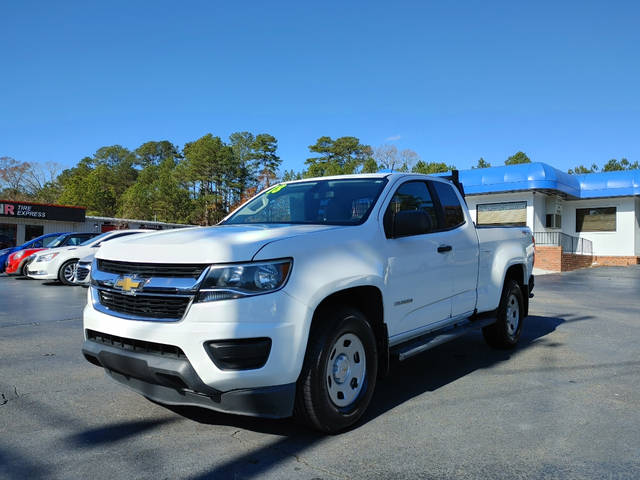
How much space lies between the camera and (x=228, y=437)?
11.7 feet

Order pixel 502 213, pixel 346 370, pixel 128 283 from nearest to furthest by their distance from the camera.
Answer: pixel 128 283
pixel 346 370
pixel 502 213

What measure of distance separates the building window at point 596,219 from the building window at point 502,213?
224 inches

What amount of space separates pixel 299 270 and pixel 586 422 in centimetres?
254

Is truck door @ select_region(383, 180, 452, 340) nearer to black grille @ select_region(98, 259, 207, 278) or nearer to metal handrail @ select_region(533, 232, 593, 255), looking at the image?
black grille @ select_region(98, 259, 207, 278)

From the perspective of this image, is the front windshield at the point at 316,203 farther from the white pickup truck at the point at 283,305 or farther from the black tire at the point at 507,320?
the black tire at the point at 507,320

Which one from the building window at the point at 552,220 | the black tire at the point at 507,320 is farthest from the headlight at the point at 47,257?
the building window at the point at 552,220

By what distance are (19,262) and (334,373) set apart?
700 inches

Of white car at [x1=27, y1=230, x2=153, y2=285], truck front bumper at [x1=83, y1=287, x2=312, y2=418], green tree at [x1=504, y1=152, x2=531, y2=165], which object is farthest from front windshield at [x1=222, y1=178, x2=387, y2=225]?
green tree at [x1=504, y1=152, x2=531, y2=165]

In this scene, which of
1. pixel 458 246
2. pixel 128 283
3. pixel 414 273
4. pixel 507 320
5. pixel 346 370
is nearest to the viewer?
pixel 128 283

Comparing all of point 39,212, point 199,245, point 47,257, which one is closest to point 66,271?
point 47,257

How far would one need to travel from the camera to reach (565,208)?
1152 inches

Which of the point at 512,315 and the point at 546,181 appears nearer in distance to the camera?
the point at 512,315

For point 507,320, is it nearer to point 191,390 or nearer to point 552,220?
point 191,390

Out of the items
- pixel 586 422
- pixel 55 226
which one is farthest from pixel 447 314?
pixel 55 226
